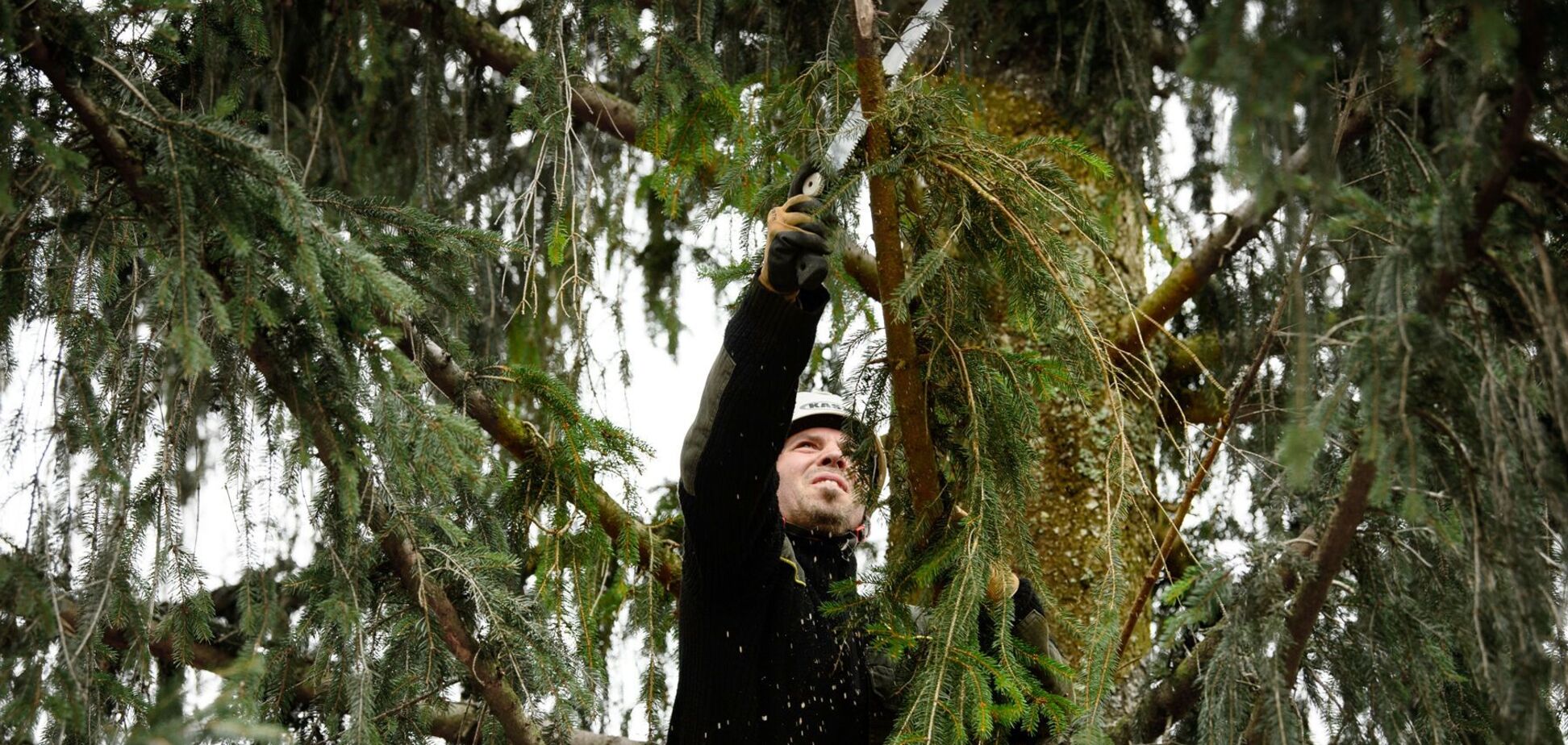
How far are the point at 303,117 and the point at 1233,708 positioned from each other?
360 cm

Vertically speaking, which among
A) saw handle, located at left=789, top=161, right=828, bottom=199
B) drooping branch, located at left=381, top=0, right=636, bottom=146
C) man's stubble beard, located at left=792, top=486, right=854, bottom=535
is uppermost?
drooping branch, located at left=381, top=0, right=636, bottom=146

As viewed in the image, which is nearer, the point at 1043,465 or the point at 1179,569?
the point at 1043,465

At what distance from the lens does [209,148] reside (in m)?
2.17

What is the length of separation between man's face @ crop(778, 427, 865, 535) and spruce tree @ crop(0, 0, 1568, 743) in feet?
1.00

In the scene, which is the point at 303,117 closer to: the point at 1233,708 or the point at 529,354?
the point at 529,354

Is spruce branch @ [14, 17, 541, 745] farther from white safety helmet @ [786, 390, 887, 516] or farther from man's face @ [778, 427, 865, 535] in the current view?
white safety helmet @ [786, 390, 887, 516]

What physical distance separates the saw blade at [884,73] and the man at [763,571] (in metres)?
0.15

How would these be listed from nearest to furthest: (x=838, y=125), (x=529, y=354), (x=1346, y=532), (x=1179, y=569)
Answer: (x=1346, y=532), (x=838, y=125), (x=1179, y=569), (x=529, y=354)

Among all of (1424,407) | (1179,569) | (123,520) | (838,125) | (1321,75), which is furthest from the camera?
(1179,569)

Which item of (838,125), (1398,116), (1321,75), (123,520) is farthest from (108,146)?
(1398,116)

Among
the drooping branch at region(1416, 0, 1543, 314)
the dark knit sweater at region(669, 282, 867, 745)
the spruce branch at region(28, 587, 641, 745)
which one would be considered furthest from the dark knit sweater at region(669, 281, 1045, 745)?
the drooping branch at region(1416, 0, 1543, 314)

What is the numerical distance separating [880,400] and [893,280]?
0.31m

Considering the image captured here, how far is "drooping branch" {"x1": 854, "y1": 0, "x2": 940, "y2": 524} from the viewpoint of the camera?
8.50 ft

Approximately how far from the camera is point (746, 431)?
2.72 meters
